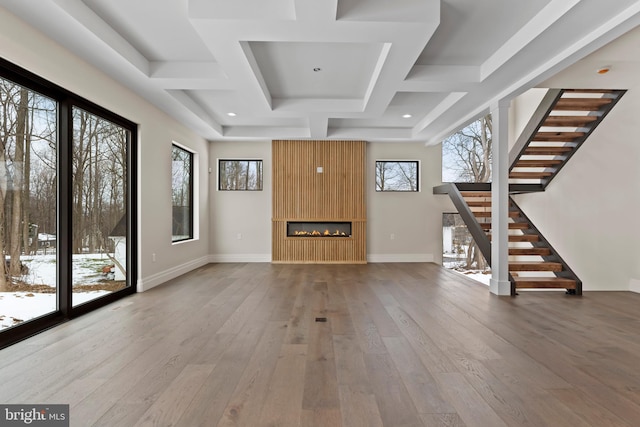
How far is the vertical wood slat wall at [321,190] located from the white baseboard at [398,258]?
279 millimetres

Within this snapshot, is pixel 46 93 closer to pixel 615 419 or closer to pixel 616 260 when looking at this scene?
pixel 615 419

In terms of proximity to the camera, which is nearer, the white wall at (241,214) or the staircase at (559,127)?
the staircase at (559,127)

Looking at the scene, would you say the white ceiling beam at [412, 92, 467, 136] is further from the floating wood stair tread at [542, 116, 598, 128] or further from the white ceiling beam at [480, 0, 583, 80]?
the floating wood stair tread at [542, 116, 598, 128]

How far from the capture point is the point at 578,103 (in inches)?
195

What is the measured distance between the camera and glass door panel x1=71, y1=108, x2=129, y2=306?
11.7 ft

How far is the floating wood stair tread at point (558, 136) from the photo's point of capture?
16.8ft

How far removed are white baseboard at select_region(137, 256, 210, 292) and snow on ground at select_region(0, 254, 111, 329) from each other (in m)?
0.83

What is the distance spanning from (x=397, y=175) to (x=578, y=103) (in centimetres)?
337

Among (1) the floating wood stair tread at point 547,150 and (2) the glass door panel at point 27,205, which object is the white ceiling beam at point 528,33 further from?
(2) the glass door panel at point 27,205

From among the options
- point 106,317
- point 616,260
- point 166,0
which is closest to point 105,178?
point 106,317

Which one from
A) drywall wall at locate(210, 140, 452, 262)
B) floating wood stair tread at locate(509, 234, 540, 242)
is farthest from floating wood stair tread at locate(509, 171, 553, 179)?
drywall wall at locate(210, 140, 452, 262)

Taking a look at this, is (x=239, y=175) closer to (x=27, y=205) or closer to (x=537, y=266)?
(x=27, y=205)

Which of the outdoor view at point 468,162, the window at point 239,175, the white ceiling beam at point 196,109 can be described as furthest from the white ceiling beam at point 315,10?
the outdoor view at point 468,162

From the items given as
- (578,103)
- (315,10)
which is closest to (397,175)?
(578,103)
